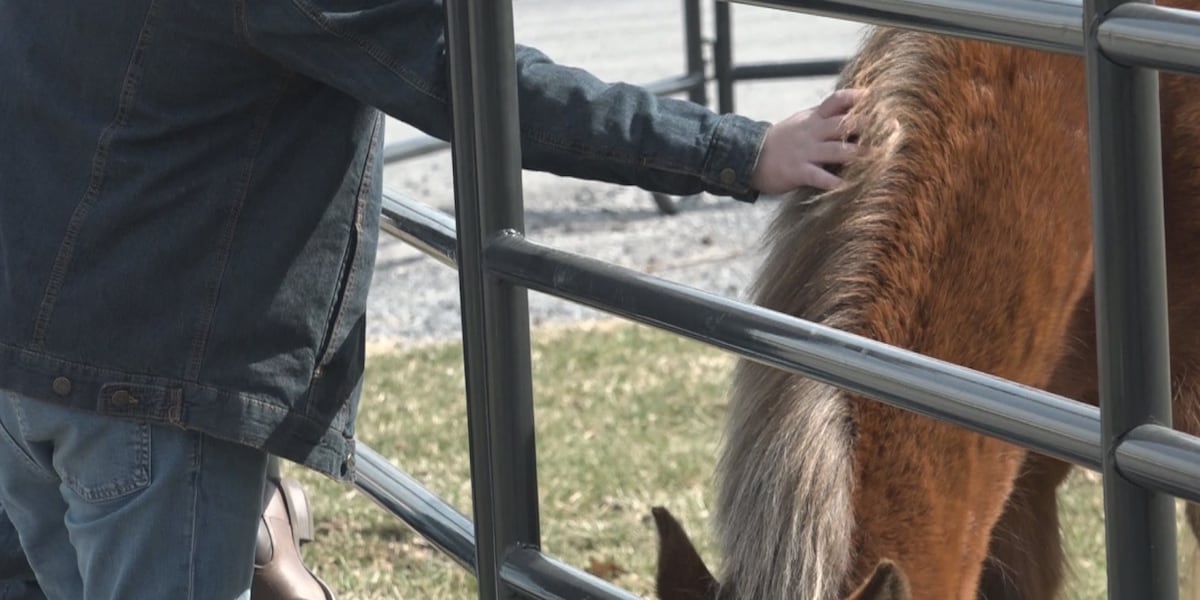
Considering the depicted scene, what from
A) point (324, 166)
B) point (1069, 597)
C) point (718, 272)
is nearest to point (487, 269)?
point (324, 166)

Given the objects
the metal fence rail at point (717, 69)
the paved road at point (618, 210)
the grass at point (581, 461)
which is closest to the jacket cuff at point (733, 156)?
the grass at point (581, 461)

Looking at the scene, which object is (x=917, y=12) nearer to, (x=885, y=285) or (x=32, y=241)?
Result: (x=885, y=285)

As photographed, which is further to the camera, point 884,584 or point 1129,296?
point 884,584

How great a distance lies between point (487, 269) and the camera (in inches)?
69.0

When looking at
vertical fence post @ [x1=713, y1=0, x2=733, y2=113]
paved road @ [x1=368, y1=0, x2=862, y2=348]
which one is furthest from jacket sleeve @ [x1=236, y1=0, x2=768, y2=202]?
vertical fence post @ [x1=713, y1=0, x2=733, y2=113]

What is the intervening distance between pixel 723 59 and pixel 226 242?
16.1 feet

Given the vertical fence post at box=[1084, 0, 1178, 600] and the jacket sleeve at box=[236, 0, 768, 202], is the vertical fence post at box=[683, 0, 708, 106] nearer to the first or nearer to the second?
the jacket sleeve at box=[236, 0, 768, 202]

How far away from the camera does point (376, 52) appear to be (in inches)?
69.5

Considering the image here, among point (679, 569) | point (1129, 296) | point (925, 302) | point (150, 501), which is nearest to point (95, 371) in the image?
point (150, 501)

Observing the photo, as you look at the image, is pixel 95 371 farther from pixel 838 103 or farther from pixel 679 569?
pixel 838 103

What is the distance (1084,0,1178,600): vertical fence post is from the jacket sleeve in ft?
1.97

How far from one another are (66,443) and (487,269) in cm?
58

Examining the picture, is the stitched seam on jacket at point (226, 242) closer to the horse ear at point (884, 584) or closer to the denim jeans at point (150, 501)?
the denim jeans at point (150, 501)

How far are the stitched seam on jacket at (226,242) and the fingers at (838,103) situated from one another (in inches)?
25.1
